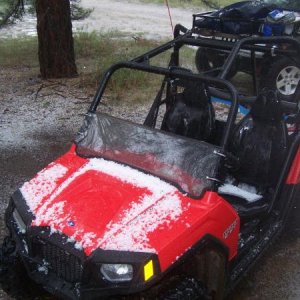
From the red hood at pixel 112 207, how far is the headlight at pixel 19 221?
0.11 meters

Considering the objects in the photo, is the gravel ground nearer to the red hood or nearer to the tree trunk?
the tree trunk

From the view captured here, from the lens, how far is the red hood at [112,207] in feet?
8.40

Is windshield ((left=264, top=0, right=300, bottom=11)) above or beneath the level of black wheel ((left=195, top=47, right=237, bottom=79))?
above

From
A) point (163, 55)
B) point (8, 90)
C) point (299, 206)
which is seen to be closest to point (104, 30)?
point (163, 55)

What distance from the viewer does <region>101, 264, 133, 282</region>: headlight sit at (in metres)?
2.51

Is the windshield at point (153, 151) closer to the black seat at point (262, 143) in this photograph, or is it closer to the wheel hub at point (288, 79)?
the black seat at point (262, 143)

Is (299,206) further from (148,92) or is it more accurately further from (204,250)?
(148,92)

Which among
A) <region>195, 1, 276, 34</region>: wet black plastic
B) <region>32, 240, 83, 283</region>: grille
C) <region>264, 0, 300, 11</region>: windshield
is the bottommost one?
<region>32, 240, 83, 283</region>: grille

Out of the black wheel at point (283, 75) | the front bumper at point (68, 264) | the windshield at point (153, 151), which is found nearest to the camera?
the front bumper at point (68, 264)

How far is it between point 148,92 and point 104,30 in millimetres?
6608

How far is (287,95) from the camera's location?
7.52 metres

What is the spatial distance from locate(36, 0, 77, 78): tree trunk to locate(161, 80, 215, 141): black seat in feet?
16.5

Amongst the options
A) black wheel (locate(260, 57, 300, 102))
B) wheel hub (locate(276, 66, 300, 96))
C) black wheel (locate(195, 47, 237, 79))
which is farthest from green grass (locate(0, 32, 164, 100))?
wheel hub (locate(276, 66, 300, 96))

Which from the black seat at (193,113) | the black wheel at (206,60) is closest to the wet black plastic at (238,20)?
the black wheel at (206,60)
